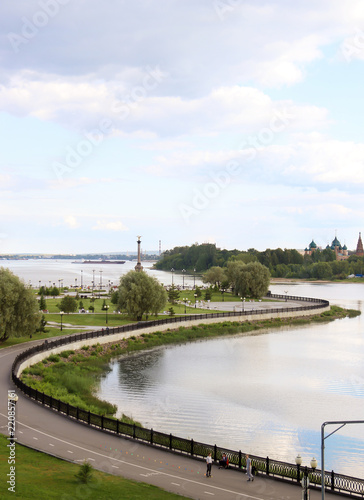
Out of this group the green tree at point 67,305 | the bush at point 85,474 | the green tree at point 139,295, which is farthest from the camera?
the green tree at point 139,295

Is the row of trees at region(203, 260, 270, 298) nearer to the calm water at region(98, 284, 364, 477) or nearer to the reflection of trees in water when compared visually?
the calm water at region(98, 284, 364, 477)

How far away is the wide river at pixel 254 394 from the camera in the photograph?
26.6 metres

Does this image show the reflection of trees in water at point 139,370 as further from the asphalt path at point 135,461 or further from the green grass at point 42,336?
the asphalt path at point 135,461

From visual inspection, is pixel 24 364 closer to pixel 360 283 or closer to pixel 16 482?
pixel 16 482

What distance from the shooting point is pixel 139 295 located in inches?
2416

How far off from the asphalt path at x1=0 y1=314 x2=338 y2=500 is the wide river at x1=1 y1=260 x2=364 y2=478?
5.76m

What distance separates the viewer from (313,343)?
57531 millimetres

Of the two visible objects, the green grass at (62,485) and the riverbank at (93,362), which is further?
the riverbank at (93,362)

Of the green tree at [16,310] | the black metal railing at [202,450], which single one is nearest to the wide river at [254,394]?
the black metal railing at [202,450]

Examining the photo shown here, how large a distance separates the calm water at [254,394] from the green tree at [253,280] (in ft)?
122

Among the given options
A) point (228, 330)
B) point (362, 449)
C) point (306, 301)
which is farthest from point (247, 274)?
point (362, 449)

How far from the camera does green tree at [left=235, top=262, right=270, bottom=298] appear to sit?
95438 millimetres

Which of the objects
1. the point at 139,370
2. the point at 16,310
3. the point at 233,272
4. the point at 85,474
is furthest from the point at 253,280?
the point at 85,474

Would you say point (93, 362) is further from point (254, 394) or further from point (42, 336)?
point (254, 394)
